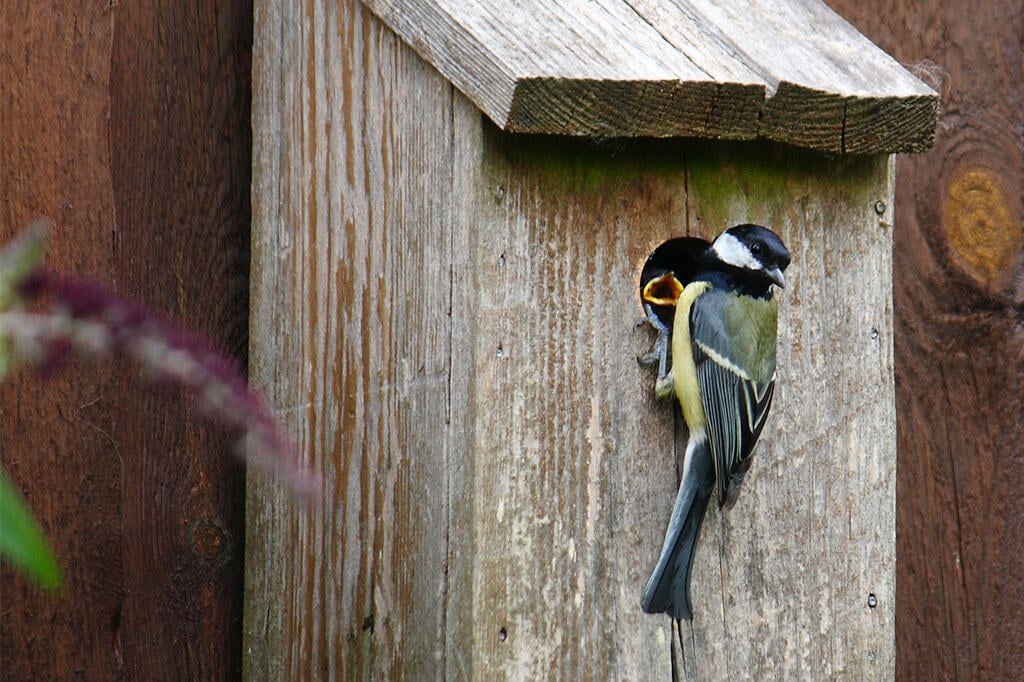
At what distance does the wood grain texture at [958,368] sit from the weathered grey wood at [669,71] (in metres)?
0.51

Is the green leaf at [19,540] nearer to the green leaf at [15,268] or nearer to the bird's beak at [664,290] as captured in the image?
the green leaf at [15,268]

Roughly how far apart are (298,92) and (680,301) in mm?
810

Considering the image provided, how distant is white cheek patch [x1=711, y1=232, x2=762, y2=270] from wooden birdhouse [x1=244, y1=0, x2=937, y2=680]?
0.03 metres

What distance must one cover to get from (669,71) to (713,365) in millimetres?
599

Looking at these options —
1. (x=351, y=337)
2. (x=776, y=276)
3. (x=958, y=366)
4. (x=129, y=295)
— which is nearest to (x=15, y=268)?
(x=351, y=337)

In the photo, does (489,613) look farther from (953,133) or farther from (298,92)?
(953,133)

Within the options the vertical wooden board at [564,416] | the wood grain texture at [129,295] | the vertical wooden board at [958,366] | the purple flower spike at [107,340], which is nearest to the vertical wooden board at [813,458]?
the vertical wooden board at [564,416]

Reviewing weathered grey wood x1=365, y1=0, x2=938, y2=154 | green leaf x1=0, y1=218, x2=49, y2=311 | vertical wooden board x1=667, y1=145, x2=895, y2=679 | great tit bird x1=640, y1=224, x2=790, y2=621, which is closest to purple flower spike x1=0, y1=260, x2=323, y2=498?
green leaf x1=0, y1=218, x2=49, y2=311

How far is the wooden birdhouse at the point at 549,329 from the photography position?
1.88m

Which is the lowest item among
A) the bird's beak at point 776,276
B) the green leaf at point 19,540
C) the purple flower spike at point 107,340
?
the green leaf at point 19,540

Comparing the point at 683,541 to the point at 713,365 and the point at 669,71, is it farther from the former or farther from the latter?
the point at 669,71

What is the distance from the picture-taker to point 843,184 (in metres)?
2.26

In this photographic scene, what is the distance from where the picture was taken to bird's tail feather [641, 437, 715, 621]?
6.68 ft

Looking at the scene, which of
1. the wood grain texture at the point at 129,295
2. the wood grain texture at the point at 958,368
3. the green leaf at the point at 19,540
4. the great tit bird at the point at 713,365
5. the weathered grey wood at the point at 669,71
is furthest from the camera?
the wood grain texture at the point at 958,368
